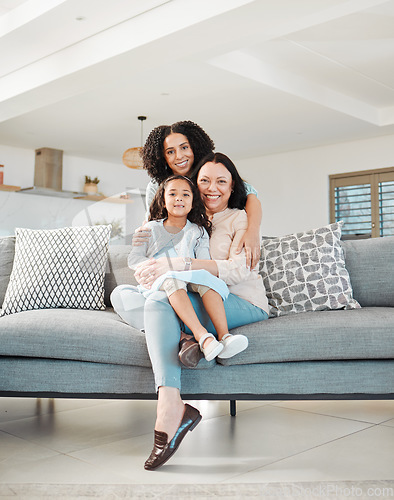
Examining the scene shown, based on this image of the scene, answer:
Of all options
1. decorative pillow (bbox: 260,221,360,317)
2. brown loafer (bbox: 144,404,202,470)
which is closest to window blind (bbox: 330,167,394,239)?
decorative pillow (bbox: 260,221,360,317)

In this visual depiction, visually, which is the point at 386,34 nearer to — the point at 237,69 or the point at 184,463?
the point at 237,69

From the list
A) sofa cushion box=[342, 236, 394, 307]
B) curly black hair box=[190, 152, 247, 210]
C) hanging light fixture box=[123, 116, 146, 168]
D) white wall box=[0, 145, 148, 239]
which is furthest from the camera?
white wall box=[0, 145, 148, 239]

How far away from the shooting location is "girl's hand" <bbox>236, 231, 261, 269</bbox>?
6.51 feet

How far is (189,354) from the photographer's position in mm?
1620

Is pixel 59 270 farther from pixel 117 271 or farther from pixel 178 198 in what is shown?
pixel 178 198

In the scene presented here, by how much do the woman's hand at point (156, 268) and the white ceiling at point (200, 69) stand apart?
2.18m

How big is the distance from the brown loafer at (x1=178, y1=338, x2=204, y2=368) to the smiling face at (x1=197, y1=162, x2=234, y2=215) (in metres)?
0.68

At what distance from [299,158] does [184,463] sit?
22.5ft

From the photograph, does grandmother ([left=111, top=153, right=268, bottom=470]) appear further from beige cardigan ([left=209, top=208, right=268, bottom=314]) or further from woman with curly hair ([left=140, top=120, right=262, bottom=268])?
woman with curly hair ([left=140, top=120, right=262, bottom=268])

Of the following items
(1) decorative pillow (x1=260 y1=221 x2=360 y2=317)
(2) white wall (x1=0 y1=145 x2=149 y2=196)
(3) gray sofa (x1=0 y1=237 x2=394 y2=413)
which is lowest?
(3) gray sofa (x1=0 y1=237 x2=394 y2=413)

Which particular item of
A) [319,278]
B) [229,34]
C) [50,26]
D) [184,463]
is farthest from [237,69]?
[184,463]

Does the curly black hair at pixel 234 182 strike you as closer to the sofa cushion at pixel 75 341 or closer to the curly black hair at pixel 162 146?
the curly black hair at pixel 162 146

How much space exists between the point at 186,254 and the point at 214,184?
33cm

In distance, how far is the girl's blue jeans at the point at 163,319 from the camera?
165 cm
